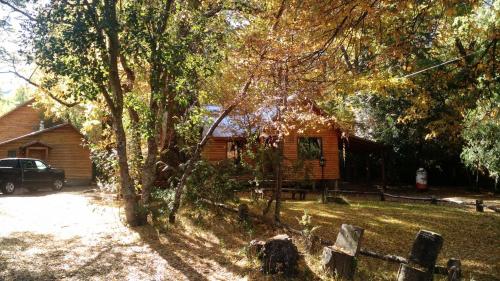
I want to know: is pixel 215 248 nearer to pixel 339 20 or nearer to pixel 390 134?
pixel 339 20

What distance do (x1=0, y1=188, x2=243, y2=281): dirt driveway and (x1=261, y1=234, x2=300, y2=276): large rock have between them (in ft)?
2.10

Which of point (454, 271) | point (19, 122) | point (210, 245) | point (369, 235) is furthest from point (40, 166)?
point (454, 271)

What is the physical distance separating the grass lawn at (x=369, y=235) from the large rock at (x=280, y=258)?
0.17 metres

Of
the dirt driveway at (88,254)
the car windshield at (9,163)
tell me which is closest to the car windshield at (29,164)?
the car windshield at (9,163)

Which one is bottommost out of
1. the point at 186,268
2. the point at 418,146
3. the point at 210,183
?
the point at 186,268

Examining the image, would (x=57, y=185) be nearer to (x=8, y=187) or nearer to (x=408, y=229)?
(x=8, y=187)

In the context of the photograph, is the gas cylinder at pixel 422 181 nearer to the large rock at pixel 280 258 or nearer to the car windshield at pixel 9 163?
the large rock at pixel 280 258

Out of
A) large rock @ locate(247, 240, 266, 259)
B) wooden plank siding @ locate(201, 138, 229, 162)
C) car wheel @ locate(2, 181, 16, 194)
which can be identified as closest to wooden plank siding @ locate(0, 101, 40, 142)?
car wheel @ locate(2, 181, 16, 194)

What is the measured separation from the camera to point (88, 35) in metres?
8.41

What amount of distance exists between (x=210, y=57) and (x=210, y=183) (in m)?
3.73

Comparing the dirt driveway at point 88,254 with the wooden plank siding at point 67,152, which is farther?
the wooden plank siding at point 67,152

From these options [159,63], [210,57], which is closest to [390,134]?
[210,57]

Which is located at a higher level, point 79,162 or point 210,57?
point 210,57

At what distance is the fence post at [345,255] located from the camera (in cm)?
691
